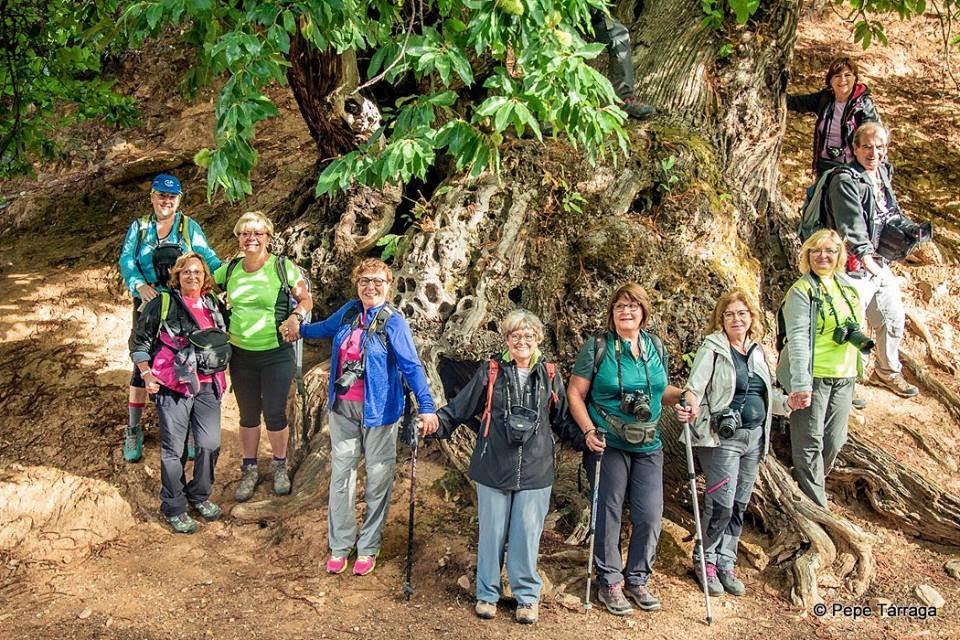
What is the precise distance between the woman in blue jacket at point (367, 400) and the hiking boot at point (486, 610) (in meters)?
0.83

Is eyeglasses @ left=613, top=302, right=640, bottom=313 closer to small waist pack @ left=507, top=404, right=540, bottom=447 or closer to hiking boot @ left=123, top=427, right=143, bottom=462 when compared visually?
small waist pack @ left=507, top=404, right=540, bottom=447

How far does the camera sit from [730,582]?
557cm

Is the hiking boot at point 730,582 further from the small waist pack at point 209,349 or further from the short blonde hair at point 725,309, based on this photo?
the small waist pack at point 209,349

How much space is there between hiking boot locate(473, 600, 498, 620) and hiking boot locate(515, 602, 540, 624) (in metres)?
0.14

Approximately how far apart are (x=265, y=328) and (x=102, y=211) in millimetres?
4859

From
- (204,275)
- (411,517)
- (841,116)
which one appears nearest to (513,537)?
(411,517)

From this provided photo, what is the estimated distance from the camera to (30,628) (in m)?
5.10

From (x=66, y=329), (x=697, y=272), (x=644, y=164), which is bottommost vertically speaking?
(x=66, y=329)

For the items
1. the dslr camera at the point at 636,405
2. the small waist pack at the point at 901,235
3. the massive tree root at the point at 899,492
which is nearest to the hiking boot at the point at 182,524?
the dslr camera at the point at 636,405

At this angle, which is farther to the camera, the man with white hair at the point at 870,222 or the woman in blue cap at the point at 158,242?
the woman in blue cap at the point at 158,242

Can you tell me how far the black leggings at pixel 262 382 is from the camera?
20.3 feet

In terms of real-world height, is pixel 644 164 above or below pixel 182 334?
above

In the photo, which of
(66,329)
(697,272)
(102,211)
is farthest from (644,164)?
(102,211)

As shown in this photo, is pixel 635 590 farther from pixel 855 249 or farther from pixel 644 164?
pixel 644 164
